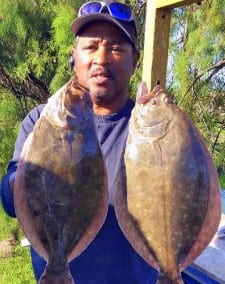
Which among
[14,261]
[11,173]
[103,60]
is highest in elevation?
[103,60]

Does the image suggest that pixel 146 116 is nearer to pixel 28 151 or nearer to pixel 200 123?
pixel 28 151

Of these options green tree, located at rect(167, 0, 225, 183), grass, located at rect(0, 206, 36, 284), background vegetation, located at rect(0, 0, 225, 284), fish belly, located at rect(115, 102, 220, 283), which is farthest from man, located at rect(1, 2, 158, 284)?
grass, located at rect(0, 206, 36, 284)

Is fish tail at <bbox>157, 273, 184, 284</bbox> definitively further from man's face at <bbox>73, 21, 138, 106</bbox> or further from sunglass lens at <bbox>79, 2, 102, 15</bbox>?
sunglass lens at <bbox>79, 2, 102, 15</bbox>

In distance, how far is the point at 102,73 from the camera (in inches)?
82.7

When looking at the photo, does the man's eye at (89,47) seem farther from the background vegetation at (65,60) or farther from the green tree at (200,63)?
the green tree at (200,63)

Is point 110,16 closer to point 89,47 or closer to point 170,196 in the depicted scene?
point 89,47

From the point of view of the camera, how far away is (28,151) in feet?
5.41

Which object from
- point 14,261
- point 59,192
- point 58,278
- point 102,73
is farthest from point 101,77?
point 14,261

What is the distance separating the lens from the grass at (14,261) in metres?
5.19

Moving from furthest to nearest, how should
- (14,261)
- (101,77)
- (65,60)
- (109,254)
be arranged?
(14,261)
(65,60)
(109,254)
(101,77)

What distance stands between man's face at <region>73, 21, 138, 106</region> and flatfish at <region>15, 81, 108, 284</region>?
15.7 inches

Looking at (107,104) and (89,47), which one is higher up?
(89,47)

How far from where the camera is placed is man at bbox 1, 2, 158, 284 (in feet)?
6.98

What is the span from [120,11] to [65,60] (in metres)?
1.88
